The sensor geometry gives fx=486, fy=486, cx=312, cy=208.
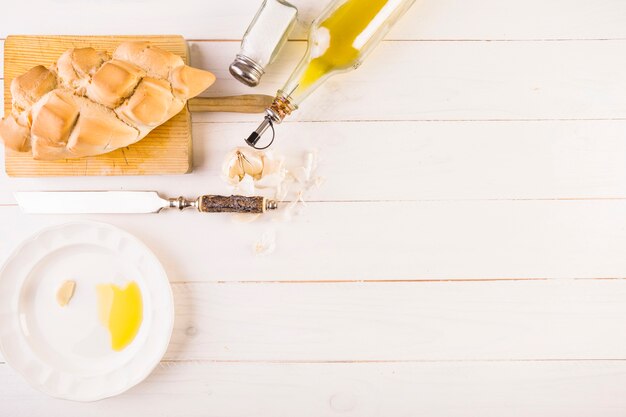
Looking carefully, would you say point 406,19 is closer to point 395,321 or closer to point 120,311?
point 395,321

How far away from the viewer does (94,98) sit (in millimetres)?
762

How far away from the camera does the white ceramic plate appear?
2.85ft

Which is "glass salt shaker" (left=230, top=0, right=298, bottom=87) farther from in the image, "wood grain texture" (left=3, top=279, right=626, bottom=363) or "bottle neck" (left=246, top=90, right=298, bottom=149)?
"wood grain texture" (left=3, top=279, right=626, bottom=363)

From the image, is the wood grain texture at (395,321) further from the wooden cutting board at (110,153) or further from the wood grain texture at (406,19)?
the wood grain texture at (406,19)

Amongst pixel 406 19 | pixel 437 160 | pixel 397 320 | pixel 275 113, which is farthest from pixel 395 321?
pixel 406 19

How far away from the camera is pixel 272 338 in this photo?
92cm

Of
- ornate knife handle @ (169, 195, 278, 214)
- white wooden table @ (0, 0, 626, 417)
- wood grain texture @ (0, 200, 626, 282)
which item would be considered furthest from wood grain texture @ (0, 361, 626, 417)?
ornate knife handle @ (169, 195, 278, 214)

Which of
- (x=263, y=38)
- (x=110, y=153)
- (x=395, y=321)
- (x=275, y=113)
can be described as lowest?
(x=395, y=321)

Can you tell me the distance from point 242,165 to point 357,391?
48cm

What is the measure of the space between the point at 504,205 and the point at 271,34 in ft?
1.72

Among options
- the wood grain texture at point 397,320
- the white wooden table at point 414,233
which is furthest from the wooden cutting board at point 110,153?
the wood grain texture at point 397,320

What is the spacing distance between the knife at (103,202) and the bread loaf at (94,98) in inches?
3.5

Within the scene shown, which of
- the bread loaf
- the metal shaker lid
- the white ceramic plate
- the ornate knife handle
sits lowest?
the white ceramic plate

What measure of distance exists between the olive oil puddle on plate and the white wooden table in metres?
0.07
